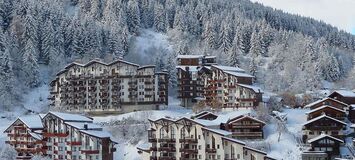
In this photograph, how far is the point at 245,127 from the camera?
224 feet

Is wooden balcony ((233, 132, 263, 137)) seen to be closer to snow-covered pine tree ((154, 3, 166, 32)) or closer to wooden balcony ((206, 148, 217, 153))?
wooden balcony ((206, 148, 217, 153))

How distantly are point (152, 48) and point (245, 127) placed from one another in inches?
2450

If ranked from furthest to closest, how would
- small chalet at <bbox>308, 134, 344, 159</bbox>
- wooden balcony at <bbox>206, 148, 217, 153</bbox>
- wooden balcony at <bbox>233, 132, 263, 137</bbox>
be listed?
1. wooden balcony at <bbox>233, 132, 263, 137</bbox>
2. small chalet at <bbox>308, 134, 344, 159</bbox>
3. wooden balcony at <bbox>206, 148, 217, 153</bbox>

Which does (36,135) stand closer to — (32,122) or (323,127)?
(32,122)

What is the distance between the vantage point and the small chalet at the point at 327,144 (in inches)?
2431

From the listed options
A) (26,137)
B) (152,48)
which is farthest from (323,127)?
(152,48)

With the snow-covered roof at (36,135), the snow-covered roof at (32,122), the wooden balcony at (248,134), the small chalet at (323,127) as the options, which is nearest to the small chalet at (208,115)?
the wooden balcony at (248,134)

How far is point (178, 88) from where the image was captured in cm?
9881

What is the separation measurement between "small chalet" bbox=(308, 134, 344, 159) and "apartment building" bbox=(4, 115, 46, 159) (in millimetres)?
28692

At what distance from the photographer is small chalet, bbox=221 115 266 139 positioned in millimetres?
67625

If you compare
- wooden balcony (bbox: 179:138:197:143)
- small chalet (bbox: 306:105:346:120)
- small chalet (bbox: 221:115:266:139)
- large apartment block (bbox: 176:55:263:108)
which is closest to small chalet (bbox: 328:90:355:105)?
small chalet (bbox: 306:105:346:120)

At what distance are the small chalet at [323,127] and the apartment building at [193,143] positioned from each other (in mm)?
9625

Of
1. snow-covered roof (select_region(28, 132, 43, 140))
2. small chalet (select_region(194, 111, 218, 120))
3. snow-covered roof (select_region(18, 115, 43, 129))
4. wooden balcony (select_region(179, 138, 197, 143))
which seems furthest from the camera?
small chalet (select_region(194, 111, 218, 120))

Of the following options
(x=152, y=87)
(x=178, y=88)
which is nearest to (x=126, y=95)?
(x=152, y=87)
